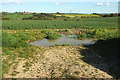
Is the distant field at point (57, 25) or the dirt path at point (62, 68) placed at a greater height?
the distant field at point (57, 25)

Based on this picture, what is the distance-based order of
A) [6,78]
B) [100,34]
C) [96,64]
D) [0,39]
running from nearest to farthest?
[6,78] → [96,64] → [0,39] → [100,34]

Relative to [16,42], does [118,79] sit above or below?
below

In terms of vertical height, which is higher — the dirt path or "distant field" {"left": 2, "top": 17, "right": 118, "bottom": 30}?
"distant field" {"left": 2, "top": 17, "right": 118, "bottom": 30}

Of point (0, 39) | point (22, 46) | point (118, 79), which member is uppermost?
point (0, 39)

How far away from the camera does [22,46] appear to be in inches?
571

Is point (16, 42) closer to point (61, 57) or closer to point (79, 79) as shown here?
point (61, 57)

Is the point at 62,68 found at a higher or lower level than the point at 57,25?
lower

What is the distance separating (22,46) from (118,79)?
36.5 ft

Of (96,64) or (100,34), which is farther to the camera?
(100,34)

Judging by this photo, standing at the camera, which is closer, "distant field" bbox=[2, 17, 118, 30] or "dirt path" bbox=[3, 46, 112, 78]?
"dirt path" bbox=[3, 46, 112, 78]

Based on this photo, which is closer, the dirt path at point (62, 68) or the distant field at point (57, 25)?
the dirt path at point (62, 68)

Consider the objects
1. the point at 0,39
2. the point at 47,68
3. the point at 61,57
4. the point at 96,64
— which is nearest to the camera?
the point at 47,68

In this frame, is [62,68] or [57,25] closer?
[62,68]

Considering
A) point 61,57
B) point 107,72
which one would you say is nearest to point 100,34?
point 61,57
